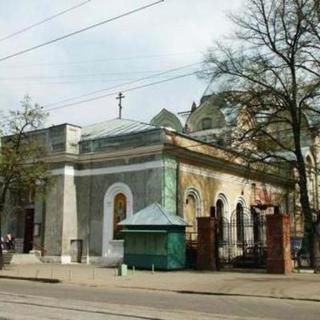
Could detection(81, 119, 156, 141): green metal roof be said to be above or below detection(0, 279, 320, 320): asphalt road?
above

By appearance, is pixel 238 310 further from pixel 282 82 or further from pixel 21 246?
pixel 21 246

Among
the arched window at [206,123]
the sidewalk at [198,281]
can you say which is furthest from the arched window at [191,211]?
the arched window at [206,123]

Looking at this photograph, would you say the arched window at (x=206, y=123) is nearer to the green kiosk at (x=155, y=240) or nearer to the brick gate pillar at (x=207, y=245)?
the green kiosk at (x=155, y=240)

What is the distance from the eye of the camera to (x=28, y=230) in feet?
117

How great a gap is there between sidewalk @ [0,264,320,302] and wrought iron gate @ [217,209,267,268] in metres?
3.09

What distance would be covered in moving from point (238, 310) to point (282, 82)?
17025mm

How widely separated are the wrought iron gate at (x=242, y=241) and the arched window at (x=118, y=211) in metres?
5.27

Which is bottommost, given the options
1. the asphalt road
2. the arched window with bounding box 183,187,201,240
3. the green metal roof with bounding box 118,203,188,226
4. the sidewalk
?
the asphalt road

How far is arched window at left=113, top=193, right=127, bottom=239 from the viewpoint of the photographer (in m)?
32.1

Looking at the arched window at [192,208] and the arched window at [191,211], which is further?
the arched window at [191,211]

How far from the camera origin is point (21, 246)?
35.6 m

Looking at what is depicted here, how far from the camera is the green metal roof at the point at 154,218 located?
27.1 m

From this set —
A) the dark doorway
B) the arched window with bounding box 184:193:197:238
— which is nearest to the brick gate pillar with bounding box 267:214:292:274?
the arched window with bounding box 184:193:197:238

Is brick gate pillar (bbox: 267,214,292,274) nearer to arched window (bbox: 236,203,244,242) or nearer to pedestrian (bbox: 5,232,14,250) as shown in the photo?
arched window (bbox: 236,203,244,242)
